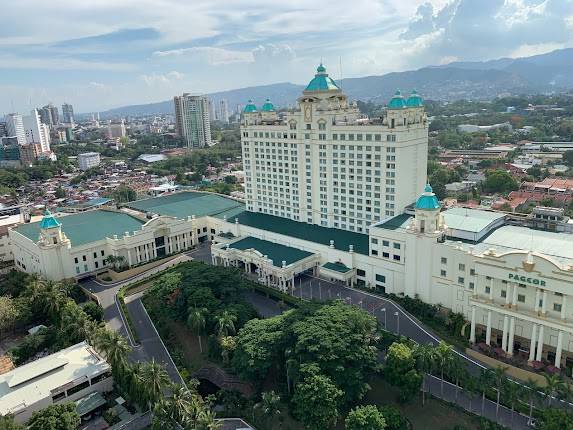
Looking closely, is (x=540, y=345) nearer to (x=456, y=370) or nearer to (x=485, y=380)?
(x=485, y=380)

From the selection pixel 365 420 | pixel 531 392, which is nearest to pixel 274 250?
pixel 365 420

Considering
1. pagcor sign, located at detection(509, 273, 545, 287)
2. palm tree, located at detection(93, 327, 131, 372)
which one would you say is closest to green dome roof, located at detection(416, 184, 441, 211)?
pagcor sign, located at detection(509, 273, 545, 287)

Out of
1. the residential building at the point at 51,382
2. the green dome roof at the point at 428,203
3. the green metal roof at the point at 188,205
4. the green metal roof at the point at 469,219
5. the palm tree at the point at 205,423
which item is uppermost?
the green dome roof at the point at 428,203

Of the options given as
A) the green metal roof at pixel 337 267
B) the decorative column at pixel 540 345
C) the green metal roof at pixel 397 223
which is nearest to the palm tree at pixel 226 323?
the green metal roof at pixel 337 267

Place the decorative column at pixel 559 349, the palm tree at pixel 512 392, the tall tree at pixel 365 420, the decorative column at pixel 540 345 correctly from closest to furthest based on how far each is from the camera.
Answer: the tall tree at pixel 365 420 → the palm tree at pixel 512 392 → the decorative column at pixel 559 349 → the decorative column at pixel 540 345

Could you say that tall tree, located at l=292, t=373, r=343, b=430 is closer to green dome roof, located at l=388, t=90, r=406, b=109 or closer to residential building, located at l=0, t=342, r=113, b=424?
residential building, located at l=0, t=342, r=113, b=424

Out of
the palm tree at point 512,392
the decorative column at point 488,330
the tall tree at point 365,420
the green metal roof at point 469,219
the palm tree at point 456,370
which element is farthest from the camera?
the green metal roof at point 469,219

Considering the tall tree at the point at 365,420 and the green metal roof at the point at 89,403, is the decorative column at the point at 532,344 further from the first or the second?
the green metal roof at the point at 89,403
